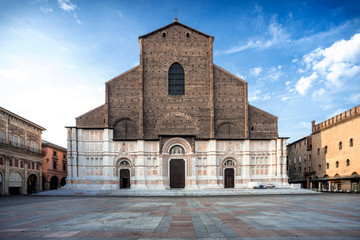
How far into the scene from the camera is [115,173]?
3425 cm

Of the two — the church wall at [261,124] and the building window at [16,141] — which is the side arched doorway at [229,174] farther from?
the building window at [16,141]

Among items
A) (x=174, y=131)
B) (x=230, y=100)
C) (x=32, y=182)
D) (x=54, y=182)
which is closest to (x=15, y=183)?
(x=32, y=182)

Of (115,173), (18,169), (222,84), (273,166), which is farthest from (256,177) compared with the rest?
(18,169)

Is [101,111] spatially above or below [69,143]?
above

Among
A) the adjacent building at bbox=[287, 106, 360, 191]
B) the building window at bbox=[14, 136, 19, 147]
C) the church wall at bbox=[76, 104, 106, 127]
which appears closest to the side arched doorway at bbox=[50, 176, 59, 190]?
the building window at bbox=[14, 136, 19, 147]

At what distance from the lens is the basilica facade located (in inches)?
1346

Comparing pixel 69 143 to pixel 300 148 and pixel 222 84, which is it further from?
pixel 300 148

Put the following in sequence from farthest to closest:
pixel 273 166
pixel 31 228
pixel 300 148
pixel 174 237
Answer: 1. pixel 300 148
2. pixel 273 166
3. pixel 31 228
4. pixel 174 237

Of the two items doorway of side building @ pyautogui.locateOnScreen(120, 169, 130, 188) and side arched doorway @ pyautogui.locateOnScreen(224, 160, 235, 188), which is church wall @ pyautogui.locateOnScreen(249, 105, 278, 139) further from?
doorway of side building @ pyautogui.locateOnScreen(120, 169, 130, 188)

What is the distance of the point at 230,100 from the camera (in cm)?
3647

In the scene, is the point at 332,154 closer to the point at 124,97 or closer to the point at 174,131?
the point at 174,131

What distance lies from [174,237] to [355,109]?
3374cm

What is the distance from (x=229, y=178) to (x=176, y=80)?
48.6 feet

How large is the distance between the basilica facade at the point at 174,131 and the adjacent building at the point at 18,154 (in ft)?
25.3
